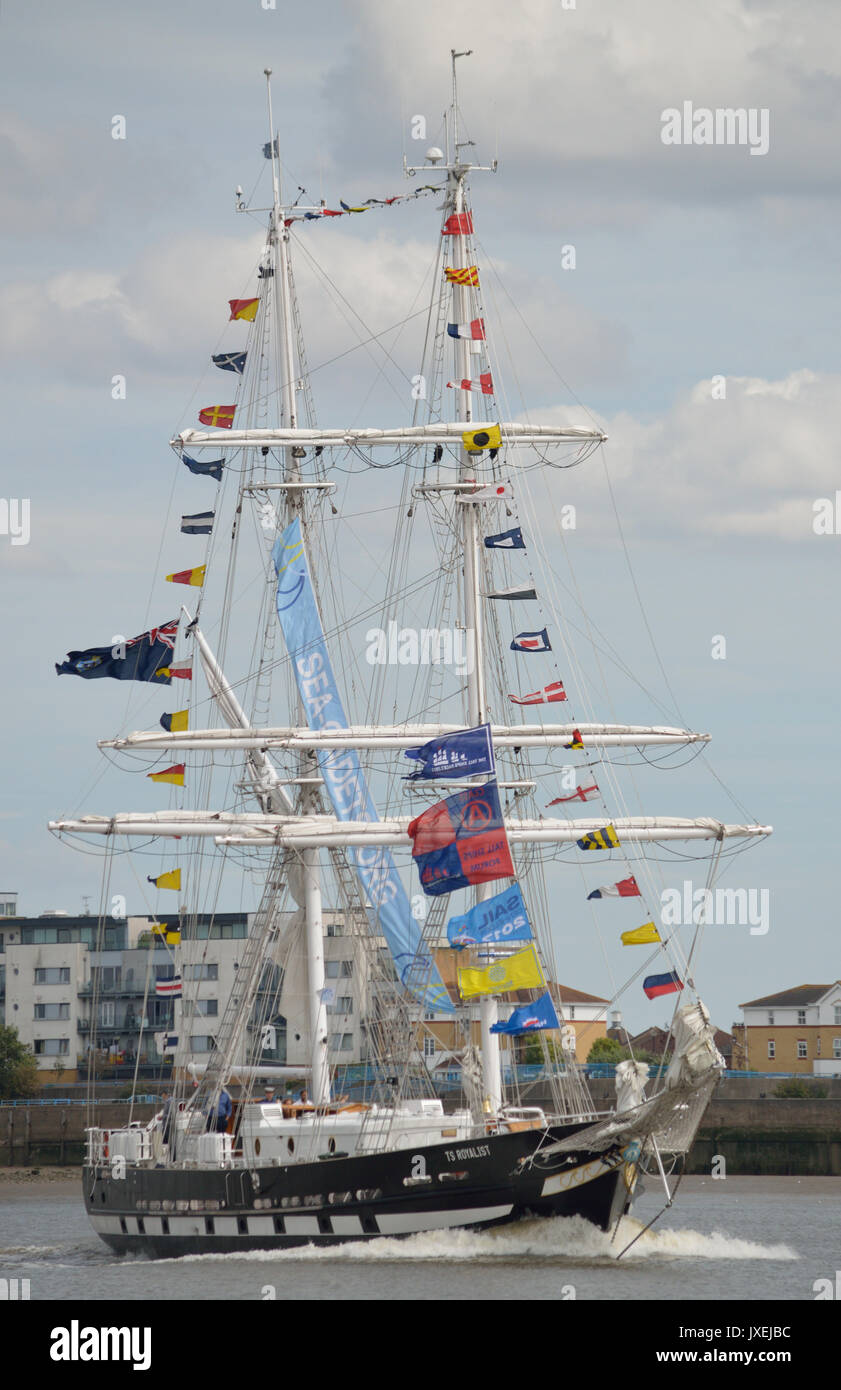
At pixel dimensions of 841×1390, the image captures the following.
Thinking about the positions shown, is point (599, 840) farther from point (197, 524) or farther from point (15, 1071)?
point (15, 1071)

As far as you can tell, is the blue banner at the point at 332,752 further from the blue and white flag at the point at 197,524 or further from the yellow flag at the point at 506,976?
the yellow flag at the point at 506,976

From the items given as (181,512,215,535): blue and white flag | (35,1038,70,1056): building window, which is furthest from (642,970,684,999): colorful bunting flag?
(35,1038,70,1056): building window

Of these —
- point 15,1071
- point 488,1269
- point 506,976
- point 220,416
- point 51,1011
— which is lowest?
point 488,1269

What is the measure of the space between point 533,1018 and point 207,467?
2049cm

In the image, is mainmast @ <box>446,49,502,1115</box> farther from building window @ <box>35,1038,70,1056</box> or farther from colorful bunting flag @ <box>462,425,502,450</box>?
building window @ <box>35,1038,70,1056</box>

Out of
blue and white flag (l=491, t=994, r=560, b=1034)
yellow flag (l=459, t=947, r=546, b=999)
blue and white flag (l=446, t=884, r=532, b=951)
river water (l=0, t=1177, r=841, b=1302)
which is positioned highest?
blue and white flag (l=446, t=884, r=532, b=951)

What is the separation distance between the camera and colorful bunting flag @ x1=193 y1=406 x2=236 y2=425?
2564 inches

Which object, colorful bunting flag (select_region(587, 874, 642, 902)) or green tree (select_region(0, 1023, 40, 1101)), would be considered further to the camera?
green tree (select_region(0, 1023, 40, 1101))

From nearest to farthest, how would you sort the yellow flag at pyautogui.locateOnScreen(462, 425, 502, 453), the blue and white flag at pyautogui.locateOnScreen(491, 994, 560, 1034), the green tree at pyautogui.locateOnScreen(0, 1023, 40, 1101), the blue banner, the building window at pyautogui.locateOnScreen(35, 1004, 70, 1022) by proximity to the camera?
the blue and white flag at pyautogui.locateOnScreen(491, 994, 560, 1034) → the yellow flag at pyautogui.locateOnScreen(462, 425, 502, 453) → the blue banner → the green tree at pyautogui.locateOnScreen(0, 1023, 40, 1101) → the building window at pyautogui.locateOnScreen(35, 1004, 70, 1022)

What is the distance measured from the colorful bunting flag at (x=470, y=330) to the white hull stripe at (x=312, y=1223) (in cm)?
2270

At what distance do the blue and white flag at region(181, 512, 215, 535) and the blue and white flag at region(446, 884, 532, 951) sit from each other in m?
16.0

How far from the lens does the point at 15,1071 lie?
115000 mm

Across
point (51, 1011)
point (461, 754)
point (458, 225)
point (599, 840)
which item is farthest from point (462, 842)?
point (51, 1011)

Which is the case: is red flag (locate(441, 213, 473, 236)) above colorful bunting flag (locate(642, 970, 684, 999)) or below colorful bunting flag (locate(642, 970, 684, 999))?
above
